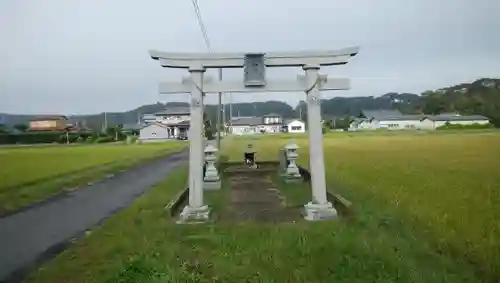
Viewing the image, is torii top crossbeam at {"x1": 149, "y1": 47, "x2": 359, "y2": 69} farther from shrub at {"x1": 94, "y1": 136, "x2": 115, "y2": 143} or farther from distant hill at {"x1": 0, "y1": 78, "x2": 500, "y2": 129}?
shrub at {"x1": 94, "y1": 136, "x2": 115, "y2": 143}

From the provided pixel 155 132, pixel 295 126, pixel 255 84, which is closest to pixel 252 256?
pixel 255 84

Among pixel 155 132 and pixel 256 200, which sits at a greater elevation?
pixel 155 132

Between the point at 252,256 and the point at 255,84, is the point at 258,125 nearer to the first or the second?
the point at 255,84

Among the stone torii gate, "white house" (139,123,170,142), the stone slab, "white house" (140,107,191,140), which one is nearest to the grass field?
the stone torii gate

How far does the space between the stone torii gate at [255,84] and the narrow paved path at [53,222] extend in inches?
83.3

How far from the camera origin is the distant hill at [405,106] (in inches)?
2119

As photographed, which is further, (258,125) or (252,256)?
(258,125)

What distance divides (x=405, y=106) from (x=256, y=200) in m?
92.8

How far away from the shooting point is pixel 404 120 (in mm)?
86938

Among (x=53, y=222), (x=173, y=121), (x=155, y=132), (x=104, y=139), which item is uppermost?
(x=173, y=121)

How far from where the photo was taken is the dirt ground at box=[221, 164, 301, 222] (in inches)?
357

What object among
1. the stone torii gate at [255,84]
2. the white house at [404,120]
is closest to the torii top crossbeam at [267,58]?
the stone torii gate at [255,84]

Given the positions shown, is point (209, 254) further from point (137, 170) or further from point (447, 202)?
point (137, 170)

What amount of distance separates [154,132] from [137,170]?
57550mm
